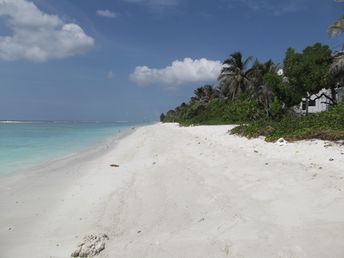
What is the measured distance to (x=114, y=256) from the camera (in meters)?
3.84

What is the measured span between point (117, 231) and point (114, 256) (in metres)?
0.90

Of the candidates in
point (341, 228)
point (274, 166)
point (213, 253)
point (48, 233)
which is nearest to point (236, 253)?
point (213, 253)

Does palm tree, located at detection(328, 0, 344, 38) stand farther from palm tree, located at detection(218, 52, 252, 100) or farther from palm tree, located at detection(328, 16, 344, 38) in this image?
palm tree, located at detection(218, 52, 252, 100)

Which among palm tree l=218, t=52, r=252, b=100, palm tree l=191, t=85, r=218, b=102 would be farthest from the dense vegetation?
palm tree l=191, t=85, r=218, b=102

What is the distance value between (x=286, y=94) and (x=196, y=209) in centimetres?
2375

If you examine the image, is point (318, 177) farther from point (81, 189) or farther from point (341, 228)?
point (81, 189)

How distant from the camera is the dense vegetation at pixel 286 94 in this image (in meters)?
11.8

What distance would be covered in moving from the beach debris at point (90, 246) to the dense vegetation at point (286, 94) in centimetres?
729

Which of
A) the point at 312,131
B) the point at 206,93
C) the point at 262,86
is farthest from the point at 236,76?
the point at 312,131

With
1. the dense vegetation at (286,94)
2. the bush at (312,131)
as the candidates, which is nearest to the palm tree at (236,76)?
the dense vegetation at (286,94)

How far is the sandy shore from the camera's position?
3818 millimetres

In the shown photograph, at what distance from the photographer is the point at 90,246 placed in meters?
4.01

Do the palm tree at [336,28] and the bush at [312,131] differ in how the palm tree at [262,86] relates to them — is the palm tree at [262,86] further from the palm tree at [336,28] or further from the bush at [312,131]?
the bush at [312,131]

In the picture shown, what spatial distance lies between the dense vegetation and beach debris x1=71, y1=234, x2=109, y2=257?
23.9 ft
